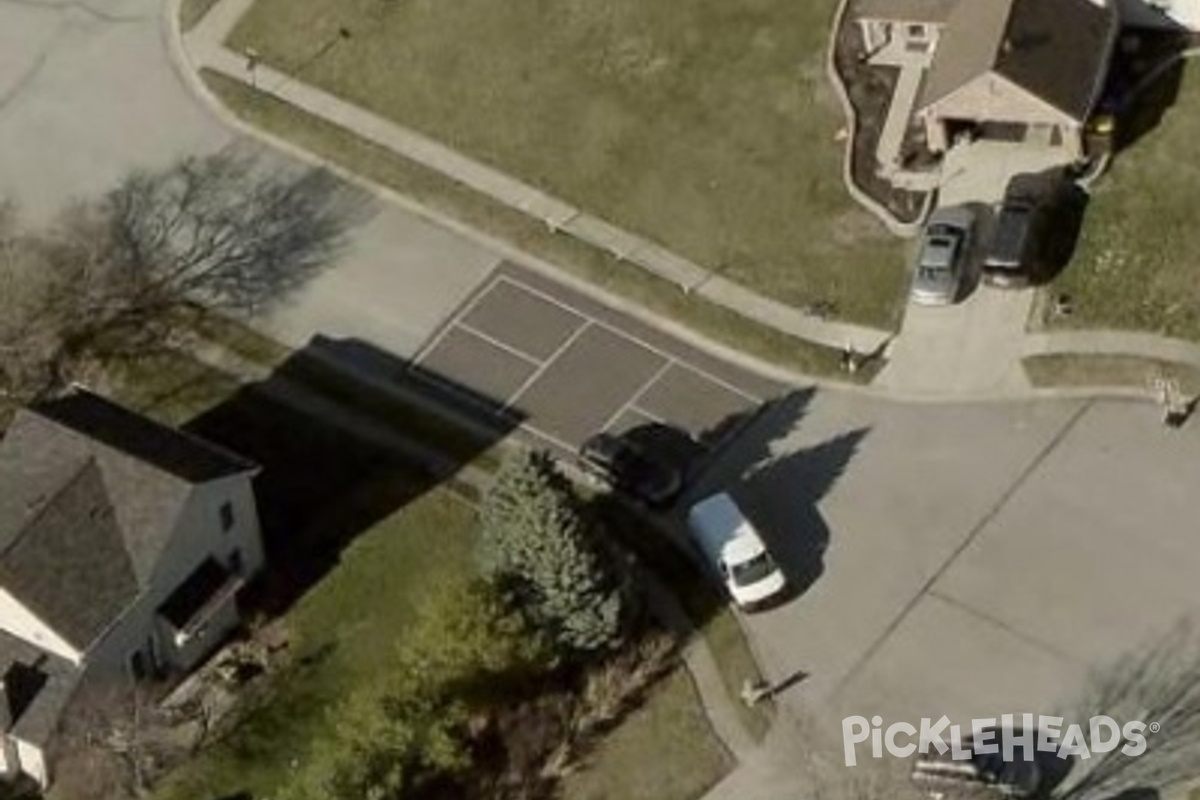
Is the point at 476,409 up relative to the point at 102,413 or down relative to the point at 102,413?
down

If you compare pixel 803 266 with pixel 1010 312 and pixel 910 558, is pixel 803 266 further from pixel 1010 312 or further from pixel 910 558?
pixel 910 558

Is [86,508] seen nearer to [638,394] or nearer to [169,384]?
[169,384]

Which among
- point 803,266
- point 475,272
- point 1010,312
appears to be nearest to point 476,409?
point 475,272

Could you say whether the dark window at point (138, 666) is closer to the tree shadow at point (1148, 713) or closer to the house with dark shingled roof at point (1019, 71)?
the tree shadow at point (1148, 713)

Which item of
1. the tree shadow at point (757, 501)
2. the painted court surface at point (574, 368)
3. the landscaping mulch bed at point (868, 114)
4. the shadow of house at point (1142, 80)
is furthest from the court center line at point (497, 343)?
the shadow of house at point (1142, 80)

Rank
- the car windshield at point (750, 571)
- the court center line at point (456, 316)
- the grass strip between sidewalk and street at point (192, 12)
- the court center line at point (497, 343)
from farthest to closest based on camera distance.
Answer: the grass strip between sidewalk and street at point (192, 12) → the court center line at point (456, 316) → the court center line at point (497, 343) → the car windshield at point (750, 571)

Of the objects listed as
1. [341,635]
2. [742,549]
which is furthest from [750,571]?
[341,635]
